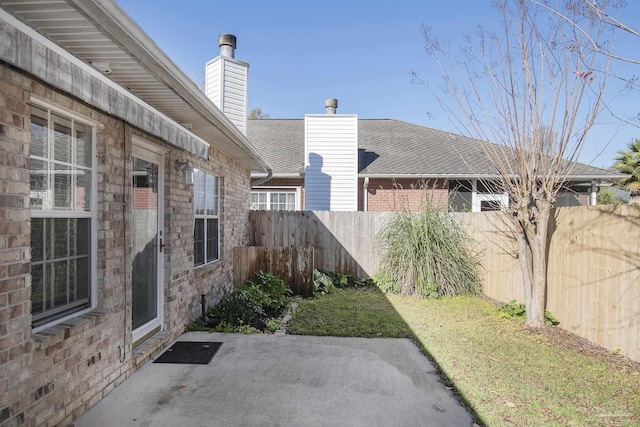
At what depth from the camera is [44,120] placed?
9.34ft

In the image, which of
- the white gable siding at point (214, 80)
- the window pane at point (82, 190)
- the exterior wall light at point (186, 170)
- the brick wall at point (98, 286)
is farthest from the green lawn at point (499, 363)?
the white gable siding at point (214, 80)

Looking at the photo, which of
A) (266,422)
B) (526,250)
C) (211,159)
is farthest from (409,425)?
(211,159)

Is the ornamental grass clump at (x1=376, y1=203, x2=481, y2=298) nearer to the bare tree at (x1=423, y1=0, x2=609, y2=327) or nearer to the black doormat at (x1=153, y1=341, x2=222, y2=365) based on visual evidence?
the bare tree at (x1=423, y1=0, x2=609, y2=327)

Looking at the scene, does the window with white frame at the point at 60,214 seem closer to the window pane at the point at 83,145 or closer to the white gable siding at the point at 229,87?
the window pane at the point at 83,145

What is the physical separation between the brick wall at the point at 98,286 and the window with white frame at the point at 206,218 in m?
0.48

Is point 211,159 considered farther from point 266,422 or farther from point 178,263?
point 266,422

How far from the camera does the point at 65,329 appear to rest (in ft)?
9.44

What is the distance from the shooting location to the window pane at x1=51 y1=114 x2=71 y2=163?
296 centimetres

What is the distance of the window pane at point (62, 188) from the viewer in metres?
2.97

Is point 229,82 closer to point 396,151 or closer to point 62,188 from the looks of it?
point 396,151

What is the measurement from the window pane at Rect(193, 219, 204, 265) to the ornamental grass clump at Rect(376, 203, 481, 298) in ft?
13.8

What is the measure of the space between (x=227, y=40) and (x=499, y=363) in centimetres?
888

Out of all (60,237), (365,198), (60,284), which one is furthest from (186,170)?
(365,198)

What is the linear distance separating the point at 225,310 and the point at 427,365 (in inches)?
117
